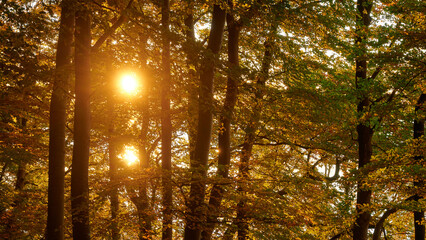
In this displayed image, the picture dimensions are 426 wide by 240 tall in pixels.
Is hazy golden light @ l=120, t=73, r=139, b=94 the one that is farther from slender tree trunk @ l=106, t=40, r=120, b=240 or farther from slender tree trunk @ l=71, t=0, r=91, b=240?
slender tree trunk @ l=71, t=0, r=91, b=240

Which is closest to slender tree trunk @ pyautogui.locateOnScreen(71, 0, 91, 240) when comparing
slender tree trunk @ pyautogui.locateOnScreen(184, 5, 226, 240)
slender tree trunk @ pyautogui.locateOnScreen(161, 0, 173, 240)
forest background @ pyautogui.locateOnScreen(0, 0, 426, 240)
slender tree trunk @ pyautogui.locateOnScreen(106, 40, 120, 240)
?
forest background @ pyautogui.locateOnScreen(0, 0, 426, 240)

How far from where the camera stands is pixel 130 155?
1275 cm

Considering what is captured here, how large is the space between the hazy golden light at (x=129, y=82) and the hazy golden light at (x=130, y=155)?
2.66 meters

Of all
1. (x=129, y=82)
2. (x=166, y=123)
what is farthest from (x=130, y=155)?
(x=166, y=123)

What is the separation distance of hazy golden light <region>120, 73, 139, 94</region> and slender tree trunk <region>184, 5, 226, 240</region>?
1.77m

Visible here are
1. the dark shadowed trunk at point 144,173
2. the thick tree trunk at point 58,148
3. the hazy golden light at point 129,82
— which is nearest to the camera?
the dark shadowed trunk at point 144,173

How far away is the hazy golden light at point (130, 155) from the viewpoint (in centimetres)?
1176

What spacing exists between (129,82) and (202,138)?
2482 millimetres

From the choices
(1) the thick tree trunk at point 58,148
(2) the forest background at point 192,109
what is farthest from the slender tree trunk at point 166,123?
(1) the thick tree trunk at point 58,148

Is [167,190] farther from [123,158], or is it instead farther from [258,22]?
[123,158]

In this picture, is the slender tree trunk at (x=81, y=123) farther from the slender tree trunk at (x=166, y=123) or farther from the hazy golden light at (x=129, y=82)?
the slender tree trunk at (x=166, y=123)

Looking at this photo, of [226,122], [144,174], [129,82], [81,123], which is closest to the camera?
[144,174]

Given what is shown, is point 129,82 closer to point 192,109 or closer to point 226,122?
point 226,122

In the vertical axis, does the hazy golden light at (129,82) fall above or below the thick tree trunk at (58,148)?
above
